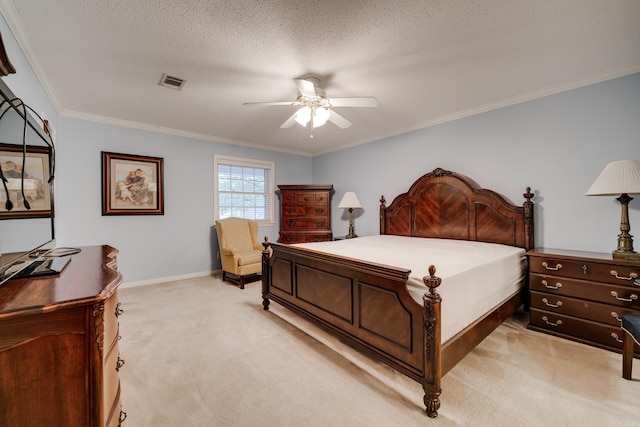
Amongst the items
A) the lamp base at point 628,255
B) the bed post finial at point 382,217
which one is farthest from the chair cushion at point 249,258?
the lamp base at point 628,255

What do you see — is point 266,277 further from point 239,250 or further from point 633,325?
point 633,325

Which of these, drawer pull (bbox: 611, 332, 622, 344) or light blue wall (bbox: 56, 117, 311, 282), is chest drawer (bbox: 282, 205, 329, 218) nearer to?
light blue wall (bbox: 56, 117, 311, 282)

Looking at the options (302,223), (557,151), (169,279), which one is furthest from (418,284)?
(169,279)

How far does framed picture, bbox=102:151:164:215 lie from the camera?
3.89m

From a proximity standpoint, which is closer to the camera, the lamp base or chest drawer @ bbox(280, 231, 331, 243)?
the lamp base

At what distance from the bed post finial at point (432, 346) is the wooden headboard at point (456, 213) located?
87.2 inches

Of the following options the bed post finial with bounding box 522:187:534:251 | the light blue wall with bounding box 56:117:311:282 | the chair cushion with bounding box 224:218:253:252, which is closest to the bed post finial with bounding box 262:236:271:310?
the chair cushion with bounding box 224:218:253:252

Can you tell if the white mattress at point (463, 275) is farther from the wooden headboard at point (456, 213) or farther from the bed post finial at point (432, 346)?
the wooden headboard at point (456, 213)

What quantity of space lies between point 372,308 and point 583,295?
1.94 meters

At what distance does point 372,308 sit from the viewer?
1.99 metres

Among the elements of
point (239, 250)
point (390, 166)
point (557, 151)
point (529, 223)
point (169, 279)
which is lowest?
point (169, 279)

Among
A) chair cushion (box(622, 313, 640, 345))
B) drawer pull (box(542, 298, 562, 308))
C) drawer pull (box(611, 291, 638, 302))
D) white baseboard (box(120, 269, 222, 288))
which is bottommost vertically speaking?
white baseboard (box(120, 269, 222, 288))

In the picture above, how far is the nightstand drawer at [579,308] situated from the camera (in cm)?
224

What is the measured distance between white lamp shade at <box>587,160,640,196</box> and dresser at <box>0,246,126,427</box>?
11.2 ft
